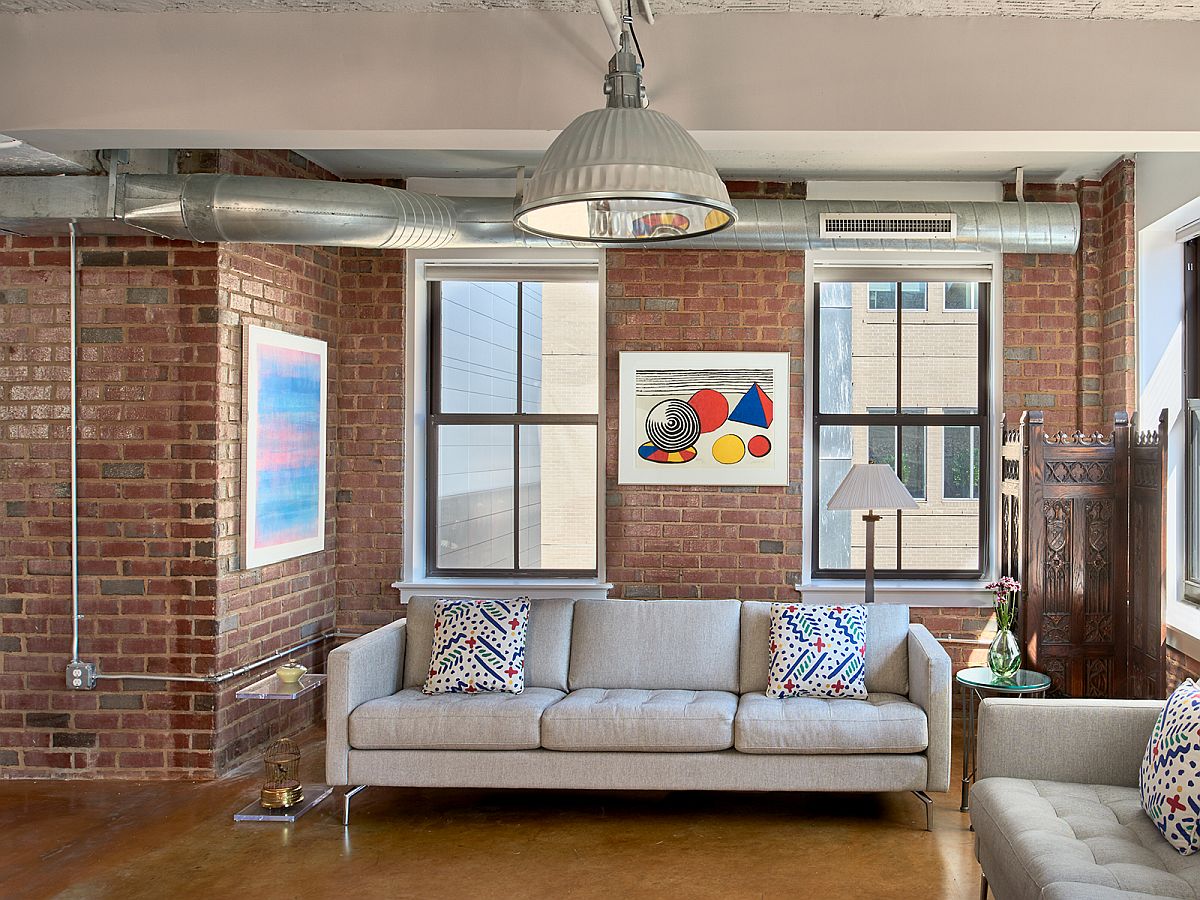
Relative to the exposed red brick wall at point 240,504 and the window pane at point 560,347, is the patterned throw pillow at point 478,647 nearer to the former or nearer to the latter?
the exposed red brick wall at point 240,504

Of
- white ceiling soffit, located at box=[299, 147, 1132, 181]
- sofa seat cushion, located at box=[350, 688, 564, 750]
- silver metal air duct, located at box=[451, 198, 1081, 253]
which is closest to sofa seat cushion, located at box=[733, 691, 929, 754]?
sofa seat cushion, located at box=[350, 688, 564, 750]

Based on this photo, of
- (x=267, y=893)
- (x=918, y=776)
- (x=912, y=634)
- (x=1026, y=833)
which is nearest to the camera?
(x=1026, y=833)

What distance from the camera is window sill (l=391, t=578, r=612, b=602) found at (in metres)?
6.21

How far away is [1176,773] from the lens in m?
3.14

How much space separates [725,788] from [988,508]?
2791 mm

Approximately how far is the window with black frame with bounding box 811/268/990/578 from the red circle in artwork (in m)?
0.58

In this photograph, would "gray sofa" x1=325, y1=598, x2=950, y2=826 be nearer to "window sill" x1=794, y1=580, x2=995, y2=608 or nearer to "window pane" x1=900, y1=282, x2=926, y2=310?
"window sill" x1=794, y1=580, x2=995, y2=608

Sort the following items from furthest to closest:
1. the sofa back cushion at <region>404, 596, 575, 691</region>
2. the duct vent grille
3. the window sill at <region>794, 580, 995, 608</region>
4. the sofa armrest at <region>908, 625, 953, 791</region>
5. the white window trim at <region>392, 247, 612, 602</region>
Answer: the white window trim at <region>392, 247, 612, 602</region>, the window sill at <region>794, 580, 995, 608</region>, the duct vent grille, the sofa back cushion at <region>404, 596, 575, 691</region>, the sofa armrest at <region>908, 625, 953, 791</region>

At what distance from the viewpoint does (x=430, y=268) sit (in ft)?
21.0

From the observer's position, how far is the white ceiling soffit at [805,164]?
5684 millimetres

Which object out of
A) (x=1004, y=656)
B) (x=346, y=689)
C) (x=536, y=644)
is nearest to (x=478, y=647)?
(x=536, y=644)

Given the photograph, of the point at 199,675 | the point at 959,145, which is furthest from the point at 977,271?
the point at 199,675

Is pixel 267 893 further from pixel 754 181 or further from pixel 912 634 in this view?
pixel 754 181

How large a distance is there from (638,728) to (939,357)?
10.4 ft
